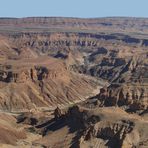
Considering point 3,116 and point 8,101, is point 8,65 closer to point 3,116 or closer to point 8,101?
point 8,101

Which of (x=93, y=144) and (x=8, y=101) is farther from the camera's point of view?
(x=8, y=101)

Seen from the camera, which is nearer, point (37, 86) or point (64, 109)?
point (64, 109)

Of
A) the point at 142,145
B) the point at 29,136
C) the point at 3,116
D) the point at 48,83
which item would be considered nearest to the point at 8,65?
the point at 48,83

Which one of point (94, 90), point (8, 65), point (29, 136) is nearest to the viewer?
point (29, 136)

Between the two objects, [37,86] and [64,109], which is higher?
[64,109]

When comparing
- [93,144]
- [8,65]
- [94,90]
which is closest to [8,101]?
[8,65]

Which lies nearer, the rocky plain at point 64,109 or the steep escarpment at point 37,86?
the rocky plain at point 64,109

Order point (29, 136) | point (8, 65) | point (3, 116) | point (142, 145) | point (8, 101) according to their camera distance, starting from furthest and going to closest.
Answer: point (8, 65) < point (8, 101) < point (3, 116) < point (29, 136) < point (142, 145)

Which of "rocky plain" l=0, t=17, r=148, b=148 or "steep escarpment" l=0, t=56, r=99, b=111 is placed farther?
"steep escarpment" l=0, t=56, r=99, b=111

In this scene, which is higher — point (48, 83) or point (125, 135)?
point (125, 135)
